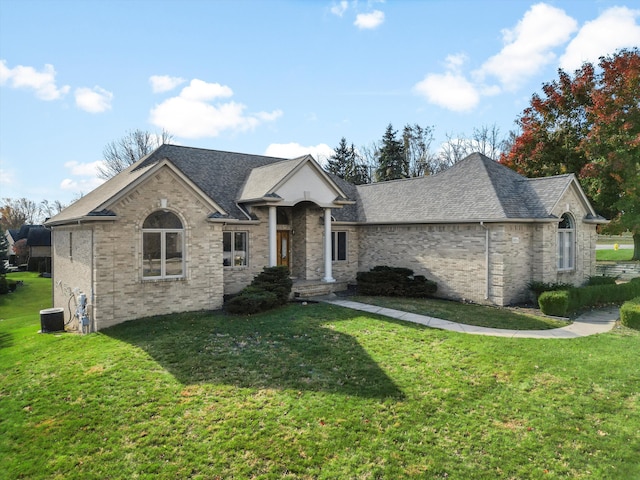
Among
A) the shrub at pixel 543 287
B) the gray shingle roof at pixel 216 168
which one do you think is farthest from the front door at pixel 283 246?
the shrub at pixel 543 287

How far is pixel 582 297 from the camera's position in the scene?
16375 mm

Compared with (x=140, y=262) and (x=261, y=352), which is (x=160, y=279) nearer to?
(x=140, y=262)

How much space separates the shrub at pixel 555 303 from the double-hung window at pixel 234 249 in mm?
11973

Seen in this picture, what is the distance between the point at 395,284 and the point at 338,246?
13.5 ft

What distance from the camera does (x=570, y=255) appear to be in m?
19.0

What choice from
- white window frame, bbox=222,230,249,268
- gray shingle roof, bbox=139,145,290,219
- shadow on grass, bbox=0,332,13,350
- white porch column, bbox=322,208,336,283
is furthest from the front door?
shadow on grass, bbox=0,332,13,350

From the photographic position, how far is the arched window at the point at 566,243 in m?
18.7

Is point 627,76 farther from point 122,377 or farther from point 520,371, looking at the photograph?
point 122,377

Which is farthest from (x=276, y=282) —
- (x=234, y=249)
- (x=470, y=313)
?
(x=470, y=313)

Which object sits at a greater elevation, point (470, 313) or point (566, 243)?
point (566, 243)

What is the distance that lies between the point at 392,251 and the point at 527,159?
49.5 ft

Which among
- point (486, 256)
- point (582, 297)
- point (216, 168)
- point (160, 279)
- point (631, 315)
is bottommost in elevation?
point (631, 315)

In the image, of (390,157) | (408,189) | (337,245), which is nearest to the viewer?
(337,245)

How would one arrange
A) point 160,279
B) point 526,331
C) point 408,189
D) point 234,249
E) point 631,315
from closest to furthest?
point 526,331 → point 631,315 → point 160,279 → point 234,249 → point 408,189
